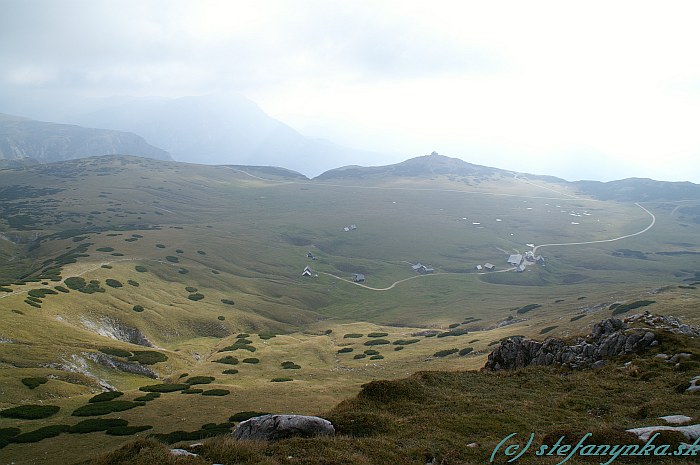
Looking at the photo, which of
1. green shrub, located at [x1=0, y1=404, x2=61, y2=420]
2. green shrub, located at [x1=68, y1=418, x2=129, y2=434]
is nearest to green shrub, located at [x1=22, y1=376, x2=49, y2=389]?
green shrub, located at [x1=0, y1=404, x2=61, y2=420]

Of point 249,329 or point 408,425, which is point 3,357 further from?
→ point 249,329

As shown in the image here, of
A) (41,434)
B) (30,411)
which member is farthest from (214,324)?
(41,434)

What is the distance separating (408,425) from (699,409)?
15.2 m

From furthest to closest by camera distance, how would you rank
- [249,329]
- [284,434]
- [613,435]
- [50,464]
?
[249,329], [50,464], [284,434], [613,435]

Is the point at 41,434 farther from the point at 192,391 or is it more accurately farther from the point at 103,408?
the point at 192,391

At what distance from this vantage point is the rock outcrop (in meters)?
34.8

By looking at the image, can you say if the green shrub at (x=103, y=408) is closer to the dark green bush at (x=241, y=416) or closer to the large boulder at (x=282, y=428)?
the dark green bush at (x=241, y=416)

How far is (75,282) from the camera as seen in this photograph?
8625 centimetres

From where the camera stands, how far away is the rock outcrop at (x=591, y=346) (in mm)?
34781

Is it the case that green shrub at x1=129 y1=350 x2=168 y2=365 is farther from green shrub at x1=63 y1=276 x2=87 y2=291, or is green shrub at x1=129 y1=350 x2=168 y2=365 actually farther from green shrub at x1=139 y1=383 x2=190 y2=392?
green shrub at x1=63 y1=276 x2=87 y2=291

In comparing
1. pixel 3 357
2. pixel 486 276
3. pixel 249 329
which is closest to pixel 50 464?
pixel 3 357

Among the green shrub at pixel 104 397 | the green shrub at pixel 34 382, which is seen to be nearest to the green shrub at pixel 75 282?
the green shrub at pixel 34 382

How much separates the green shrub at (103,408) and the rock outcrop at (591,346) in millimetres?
31958

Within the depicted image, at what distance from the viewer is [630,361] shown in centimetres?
3259
